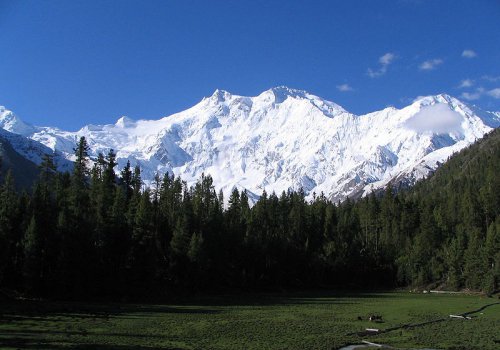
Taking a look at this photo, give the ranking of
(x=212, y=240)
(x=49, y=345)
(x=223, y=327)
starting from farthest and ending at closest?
1. (x=212, y=240)
2. (x=223, y=327)
3. (x=49, y=345)

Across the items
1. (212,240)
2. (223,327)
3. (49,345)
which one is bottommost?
(223,327)

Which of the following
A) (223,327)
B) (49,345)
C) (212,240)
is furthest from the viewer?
(212,240)

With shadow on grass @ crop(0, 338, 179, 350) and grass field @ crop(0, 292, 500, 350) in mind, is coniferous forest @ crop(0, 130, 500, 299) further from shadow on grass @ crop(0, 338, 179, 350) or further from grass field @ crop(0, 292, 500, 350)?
shadow on grass @ crop(0, 338, 179, 350)

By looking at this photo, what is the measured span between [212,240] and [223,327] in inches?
2421

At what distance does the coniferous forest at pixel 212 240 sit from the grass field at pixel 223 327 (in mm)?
13384

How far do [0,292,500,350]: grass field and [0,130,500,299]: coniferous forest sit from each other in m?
13.4

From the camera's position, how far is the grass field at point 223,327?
40.3 m

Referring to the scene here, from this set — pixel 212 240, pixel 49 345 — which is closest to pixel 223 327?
pixel 49 345

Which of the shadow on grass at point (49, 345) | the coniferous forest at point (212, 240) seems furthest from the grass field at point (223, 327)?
the coniferous forest at point (212, 240)

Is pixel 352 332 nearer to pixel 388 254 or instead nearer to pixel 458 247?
pixel 458 247

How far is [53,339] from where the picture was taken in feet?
127

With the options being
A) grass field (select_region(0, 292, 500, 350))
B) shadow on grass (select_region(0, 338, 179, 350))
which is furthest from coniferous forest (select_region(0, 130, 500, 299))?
shadow on grass (select_region(0, 338, 179, 350))

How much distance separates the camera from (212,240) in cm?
11194

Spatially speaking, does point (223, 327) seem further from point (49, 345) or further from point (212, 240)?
point (212, 240)
